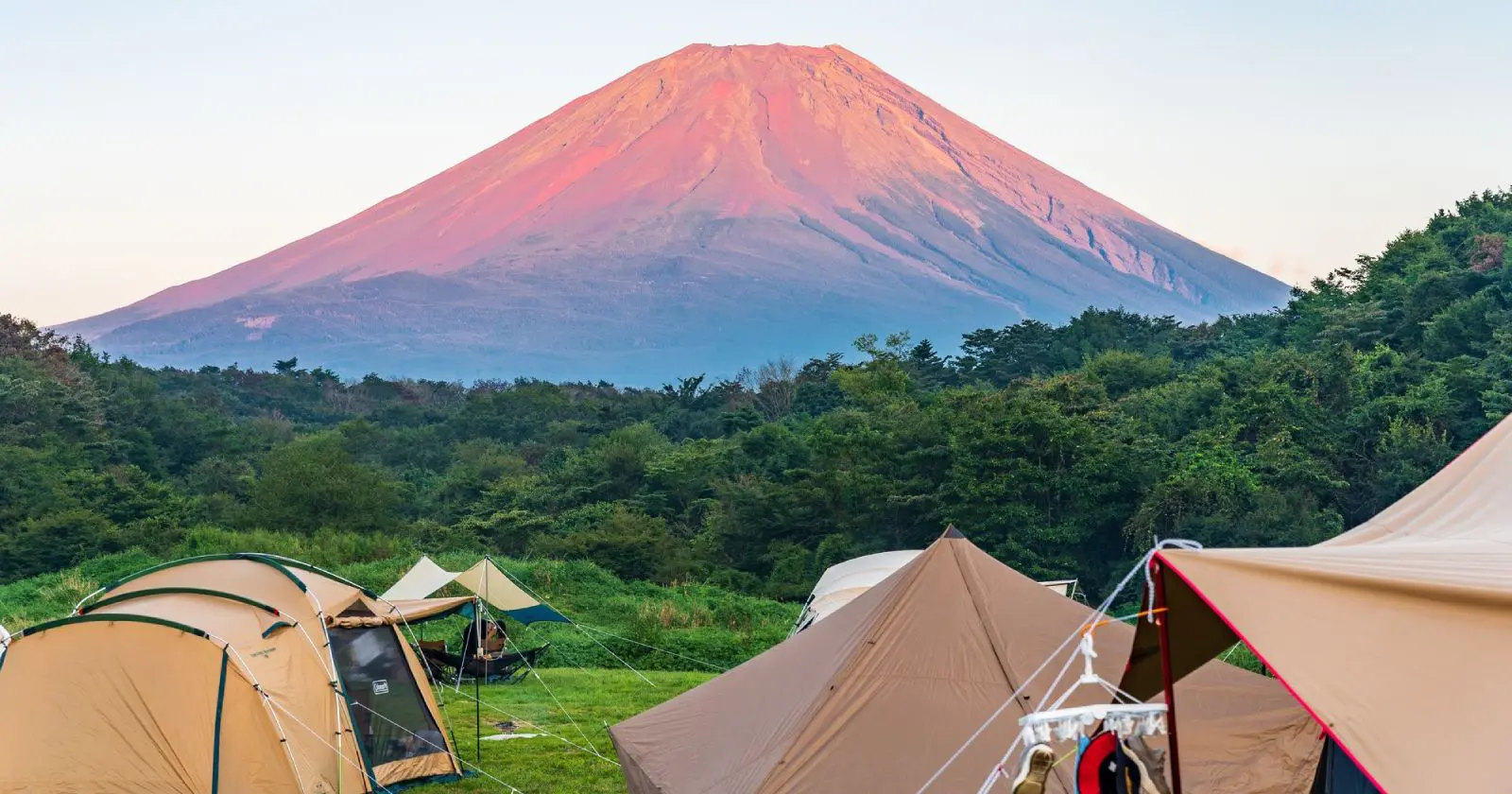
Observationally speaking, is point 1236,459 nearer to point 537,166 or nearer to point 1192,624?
point 1192,624

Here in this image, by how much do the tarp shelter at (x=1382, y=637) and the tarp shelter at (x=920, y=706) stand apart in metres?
1.51

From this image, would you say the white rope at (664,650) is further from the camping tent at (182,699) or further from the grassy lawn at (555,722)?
the camping tent at (182,699)

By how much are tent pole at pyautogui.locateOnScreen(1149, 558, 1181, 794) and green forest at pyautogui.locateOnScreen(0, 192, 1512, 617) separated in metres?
25.9

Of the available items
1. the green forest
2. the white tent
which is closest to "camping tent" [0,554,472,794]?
the white tent

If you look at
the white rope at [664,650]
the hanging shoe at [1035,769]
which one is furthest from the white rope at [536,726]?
the hanging shoe at [1035,769]

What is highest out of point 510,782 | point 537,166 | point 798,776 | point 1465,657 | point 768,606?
point 537,166

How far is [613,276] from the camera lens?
11419cm

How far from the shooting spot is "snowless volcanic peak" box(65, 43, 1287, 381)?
111 metres

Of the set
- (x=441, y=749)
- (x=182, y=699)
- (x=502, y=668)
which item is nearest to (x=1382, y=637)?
(x=182, y=699)

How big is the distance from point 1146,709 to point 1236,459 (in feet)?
91.4

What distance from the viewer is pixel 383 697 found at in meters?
9.95

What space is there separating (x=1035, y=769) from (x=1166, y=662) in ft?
2.38

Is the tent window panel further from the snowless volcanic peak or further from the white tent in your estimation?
the snowless volcanic peak

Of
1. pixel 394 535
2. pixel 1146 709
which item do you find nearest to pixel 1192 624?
pixel 1146 709
